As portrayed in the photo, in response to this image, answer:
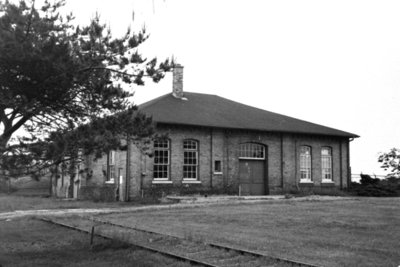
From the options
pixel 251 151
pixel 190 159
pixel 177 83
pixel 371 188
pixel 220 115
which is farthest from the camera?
pixel 177 83

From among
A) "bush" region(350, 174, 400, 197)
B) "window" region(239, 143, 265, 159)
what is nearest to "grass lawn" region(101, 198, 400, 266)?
"window" region(239, 143, 265, 159)

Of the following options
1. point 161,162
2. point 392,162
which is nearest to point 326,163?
point 161,162

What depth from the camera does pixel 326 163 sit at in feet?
103

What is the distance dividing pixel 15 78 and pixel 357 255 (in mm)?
6922

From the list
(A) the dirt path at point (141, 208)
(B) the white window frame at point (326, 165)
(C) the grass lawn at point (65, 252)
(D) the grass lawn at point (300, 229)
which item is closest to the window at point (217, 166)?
(A) the dirt path at point (141, 208)

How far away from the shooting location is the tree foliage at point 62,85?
9.05 metres

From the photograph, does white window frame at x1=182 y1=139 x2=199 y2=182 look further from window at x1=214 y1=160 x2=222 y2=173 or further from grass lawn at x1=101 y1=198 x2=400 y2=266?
grass lawn at x1=101 y1=198 x2=400 y2=266

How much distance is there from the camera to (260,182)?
95.2 feet

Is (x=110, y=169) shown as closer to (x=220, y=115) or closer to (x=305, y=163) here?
(x=220, y=115)

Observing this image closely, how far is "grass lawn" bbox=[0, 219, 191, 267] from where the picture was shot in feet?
31.6

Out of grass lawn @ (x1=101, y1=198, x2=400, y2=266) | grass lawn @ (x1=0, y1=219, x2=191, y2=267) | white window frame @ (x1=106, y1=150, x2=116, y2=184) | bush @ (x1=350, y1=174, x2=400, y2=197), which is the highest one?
white window frame @ (x1=106, y1=150, x2=116, y2=184)

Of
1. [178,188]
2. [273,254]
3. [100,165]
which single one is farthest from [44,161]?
[100,165]

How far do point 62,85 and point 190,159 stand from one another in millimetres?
17637

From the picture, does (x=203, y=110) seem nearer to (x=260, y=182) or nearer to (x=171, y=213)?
(x=260, y=182)
